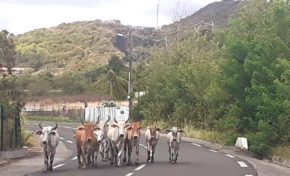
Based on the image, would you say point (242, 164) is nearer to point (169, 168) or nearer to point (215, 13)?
point (169, 168)

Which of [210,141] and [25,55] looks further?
[25,55]

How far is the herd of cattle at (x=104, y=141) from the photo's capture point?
22.3m

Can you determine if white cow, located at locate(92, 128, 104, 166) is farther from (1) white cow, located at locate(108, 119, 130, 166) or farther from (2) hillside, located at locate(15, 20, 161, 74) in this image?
(2) hillside, located at locate(15, 20, 161, 74)

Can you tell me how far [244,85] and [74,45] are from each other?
117 m

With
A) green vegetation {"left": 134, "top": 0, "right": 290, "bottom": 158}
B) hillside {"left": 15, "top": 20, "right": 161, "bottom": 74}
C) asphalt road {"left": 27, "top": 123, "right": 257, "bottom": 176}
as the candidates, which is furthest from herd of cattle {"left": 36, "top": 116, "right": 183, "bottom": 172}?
hillside {"left": 15, "top": 20, "right": 161, "bottom": 74}

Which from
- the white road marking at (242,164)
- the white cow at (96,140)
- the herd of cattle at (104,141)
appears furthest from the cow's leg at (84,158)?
the white road marking at (242,164)

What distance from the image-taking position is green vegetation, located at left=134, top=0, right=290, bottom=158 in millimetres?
32531

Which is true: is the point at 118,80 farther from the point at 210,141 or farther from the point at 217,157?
the point at 217,157

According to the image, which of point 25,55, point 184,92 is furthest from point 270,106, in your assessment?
point 25,55

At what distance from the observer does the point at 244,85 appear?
38156mm

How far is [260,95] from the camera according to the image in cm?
3353

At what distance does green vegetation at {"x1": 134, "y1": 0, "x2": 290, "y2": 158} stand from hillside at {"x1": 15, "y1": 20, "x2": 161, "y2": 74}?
7449 centimetres

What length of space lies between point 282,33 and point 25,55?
11309 cm

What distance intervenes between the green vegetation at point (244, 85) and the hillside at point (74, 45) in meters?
74.5
